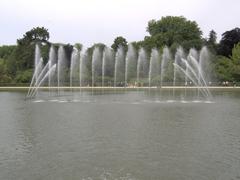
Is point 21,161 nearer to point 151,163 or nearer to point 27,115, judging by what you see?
point 151,163

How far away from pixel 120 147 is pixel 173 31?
81.3 m

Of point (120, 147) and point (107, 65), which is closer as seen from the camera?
point (120, 147)

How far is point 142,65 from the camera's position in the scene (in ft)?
261

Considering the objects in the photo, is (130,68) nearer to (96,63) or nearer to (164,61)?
(164,61)

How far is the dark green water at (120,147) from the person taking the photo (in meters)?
13.6

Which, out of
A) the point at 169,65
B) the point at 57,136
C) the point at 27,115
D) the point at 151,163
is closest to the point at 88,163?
the point at 151,163

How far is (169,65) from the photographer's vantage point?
248 ft

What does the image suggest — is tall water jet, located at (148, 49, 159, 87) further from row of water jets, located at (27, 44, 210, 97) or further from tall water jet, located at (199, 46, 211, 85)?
tall water jet, located at (199, 46, 211, 85)

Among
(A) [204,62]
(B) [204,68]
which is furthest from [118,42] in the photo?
(B) [204,68]

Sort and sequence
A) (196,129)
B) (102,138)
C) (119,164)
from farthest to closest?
1. (196,129)
2. (102,138)
3. (119,164)

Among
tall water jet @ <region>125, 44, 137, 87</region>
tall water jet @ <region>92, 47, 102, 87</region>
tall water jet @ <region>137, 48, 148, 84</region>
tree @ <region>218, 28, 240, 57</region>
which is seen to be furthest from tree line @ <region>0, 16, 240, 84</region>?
tall water jet @ <region>125, 44, 137, 87</region>

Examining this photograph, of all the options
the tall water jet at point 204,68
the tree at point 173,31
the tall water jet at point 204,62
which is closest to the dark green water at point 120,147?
the tall water jet at point 204,68

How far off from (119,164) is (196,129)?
26.2 feet

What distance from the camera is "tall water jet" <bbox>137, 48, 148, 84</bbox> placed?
7800 centimetres
